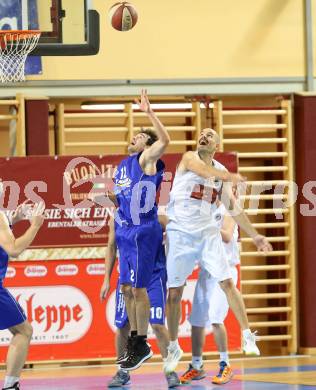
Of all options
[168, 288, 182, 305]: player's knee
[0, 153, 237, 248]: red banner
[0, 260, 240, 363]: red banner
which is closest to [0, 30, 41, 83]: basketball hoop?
[0, 153, 237, 248]: red banner

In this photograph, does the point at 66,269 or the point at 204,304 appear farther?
the point at 66,269

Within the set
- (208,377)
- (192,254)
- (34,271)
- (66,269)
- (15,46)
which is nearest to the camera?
(192,254)

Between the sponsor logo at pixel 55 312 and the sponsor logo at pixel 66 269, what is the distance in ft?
0.53

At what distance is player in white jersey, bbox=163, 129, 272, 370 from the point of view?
9.47 m

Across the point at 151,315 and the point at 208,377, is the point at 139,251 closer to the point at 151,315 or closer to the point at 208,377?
the point at 151,315

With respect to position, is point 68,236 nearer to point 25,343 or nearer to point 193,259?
point 193,259

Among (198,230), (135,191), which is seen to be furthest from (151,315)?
(135,191)

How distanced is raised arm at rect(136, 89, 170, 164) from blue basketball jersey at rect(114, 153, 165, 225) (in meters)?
0.14

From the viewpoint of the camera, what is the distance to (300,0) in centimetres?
1330

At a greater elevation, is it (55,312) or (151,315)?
(151,315)

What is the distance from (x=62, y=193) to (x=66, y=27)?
2373 millimetres

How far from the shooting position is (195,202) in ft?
31.8

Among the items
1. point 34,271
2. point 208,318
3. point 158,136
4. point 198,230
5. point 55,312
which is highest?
point 158,136

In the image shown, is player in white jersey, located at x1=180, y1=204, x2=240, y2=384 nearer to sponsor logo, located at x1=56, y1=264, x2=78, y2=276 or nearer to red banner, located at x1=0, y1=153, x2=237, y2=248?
red banner, located at x1=0, y1=153, x2=237, y2=248
